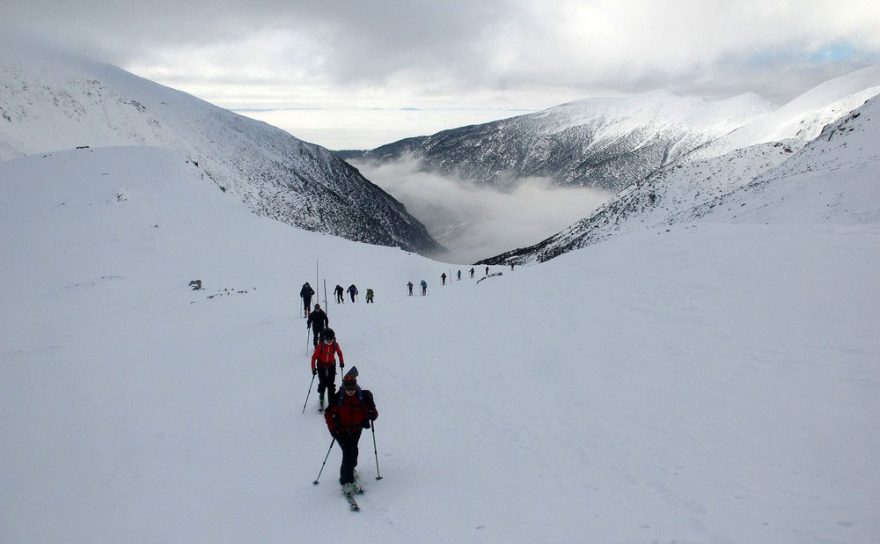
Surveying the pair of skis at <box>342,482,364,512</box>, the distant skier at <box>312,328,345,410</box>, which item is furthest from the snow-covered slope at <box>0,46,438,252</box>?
the pair of skis at <box>342,482,364,512</box>

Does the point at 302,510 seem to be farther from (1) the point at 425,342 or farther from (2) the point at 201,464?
(1) the point at 425,342

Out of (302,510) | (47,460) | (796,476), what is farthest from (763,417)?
(47,460)

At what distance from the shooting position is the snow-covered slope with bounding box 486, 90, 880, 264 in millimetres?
34062

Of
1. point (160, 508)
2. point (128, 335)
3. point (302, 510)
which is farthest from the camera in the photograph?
point (128, 335)

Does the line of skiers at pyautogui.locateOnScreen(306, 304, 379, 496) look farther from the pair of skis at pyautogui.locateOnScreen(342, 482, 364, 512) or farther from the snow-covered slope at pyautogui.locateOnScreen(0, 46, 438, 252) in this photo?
the snow-covered slope at pyautogui.locateOnScreen(0, 46, 438, 252)

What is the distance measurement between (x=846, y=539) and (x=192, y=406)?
12.4 m

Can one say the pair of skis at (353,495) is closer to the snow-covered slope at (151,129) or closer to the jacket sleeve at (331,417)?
the jacket sleeve at (331,417)

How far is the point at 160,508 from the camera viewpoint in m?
7.74

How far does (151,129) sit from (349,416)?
15653 centimetres

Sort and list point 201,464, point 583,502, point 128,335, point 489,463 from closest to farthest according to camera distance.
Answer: point 583,502
point 489,463
point 201,464
point 128,335

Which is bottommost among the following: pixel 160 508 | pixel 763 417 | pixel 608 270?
pixel 160 508

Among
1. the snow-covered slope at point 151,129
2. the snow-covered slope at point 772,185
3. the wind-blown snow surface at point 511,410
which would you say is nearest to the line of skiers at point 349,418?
the wind-blown snow surface at point 511,410

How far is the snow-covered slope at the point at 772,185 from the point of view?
34.1 metres

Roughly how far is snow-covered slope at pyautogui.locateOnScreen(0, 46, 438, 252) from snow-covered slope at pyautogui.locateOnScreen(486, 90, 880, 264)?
7795 cm
